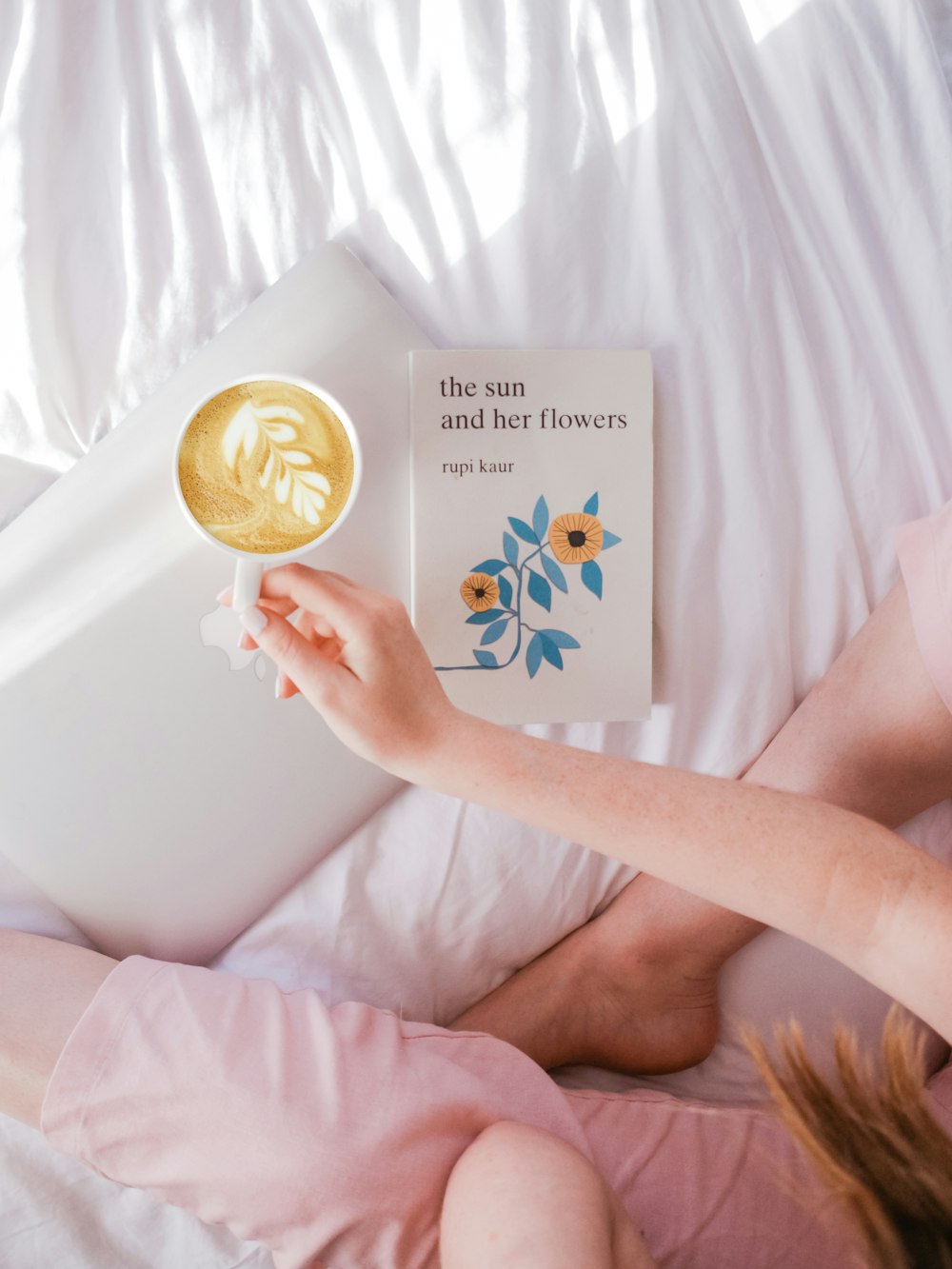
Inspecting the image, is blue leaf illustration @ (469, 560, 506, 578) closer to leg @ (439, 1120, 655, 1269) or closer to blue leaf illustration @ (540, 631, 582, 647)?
blue leaf illustration @ (540, 631, 582, 647)

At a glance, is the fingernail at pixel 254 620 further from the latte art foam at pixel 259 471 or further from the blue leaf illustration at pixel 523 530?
the blue leaf illustration at pixel 523 530

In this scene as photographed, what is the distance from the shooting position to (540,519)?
3.23ft

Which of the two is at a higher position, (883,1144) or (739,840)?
(739,840)

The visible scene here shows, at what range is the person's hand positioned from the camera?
687 mm

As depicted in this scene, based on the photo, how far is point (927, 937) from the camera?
0.66 m

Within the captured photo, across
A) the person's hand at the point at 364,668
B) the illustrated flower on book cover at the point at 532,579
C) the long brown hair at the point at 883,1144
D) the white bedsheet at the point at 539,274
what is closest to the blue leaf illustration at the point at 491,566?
the illustrated flower on book cover at the point at 532,579

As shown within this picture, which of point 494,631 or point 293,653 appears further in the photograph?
point 494,631

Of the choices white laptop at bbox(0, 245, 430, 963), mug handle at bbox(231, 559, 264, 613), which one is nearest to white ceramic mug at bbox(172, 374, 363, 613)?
mug handle at bbox(231, 559, 264, 613)

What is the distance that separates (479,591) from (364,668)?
0.31 meters

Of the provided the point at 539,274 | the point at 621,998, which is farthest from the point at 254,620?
the point at 621,998

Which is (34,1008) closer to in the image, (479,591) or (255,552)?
(255,552)

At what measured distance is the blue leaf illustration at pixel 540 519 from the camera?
3.22 feet

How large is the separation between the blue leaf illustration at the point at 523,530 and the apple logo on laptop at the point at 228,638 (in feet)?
0.93

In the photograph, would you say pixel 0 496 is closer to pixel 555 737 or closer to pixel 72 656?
pixel 72 656
